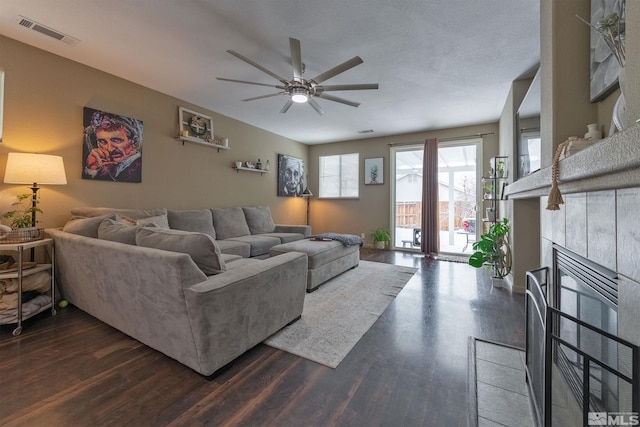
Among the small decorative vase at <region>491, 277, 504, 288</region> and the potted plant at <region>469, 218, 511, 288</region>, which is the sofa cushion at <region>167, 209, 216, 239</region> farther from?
the small decorative vase at <region>491, 277, 504, 288</region>

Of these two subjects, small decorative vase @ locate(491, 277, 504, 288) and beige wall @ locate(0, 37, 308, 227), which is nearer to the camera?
beige wall @ locate(0, 37, 308, 227)

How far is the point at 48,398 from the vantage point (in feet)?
4.46

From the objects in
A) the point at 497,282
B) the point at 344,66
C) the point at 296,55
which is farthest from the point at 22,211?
the point at 497,282

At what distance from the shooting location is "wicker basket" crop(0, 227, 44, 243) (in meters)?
2.10

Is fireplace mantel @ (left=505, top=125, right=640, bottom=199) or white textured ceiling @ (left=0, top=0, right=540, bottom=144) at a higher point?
→ white textured ceiling @ (left=0, top=0, right=540, bottom=144)

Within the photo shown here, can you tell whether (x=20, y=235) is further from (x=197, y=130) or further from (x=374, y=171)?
(x=374, y=171)

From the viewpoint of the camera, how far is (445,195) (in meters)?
5.40

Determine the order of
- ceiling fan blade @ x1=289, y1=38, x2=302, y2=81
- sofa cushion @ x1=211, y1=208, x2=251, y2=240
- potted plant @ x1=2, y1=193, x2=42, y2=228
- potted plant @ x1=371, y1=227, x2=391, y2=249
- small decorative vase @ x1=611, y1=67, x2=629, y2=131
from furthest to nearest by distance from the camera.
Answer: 1. potted plant @ x1=371, y1=227, x2=391, y2=249
2. sofa cushion @ x1=211, y1=208, x2=251, y2=240
3. potted plant @ x1=2, y1=193, x2=42, y2=228
4. ceiling fan blade @ x1=289, y1=38, x2=302, y2=81
5. small decorative vase @ x1=611, y1=67, x2=629, y2=131

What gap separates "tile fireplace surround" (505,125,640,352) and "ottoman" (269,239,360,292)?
7.20 ft

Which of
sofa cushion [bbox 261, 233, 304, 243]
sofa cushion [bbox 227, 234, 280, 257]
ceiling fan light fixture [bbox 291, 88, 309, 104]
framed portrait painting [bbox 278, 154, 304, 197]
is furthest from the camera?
framed portrait painting [bbox 278, 154, 304, 197]

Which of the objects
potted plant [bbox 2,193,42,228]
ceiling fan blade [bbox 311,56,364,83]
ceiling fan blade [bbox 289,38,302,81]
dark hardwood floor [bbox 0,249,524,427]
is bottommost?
dark hardwood floor [bbox 0,249,524,427]

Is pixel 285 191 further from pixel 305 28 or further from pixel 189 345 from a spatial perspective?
pixel 189 345

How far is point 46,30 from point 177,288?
105 inches

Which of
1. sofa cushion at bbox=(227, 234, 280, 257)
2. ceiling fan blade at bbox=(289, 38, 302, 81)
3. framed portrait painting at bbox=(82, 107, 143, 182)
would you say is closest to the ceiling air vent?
framed portrait painting at bbox=(82, 107, 143, 182)
